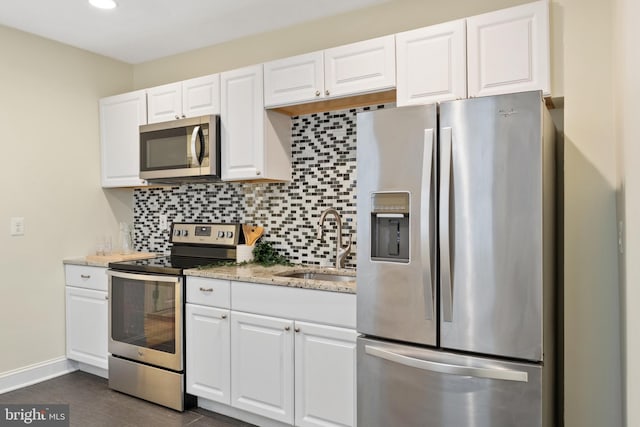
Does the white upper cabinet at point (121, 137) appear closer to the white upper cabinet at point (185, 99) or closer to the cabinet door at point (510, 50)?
the white upper cabinet at point (185, 99)

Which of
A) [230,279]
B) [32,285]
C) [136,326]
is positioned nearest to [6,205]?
[32,285]

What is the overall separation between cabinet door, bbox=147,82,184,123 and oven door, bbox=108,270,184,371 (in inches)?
45.8

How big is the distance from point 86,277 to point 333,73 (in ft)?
7.65

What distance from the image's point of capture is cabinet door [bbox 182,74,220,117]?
10.3 feet

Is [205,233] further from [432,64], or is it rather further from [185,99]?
[432,64]

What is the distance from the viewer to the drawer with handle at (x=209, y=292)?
2729 millimetres

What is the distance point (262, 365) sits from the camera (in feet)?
8.50

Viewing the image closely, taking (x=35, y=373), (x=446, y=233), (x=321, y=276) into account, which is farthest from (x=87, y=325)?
(x=446, y=233)

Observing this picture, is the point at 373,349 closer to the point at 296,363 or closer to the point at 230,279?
the point at 296,363

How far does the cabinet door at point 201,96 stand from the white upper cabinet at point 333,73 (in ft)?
1.39

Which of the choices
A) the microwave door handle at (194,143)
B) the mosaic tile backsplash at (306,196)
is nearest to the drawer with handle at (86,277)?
the mosaic tile backsplash at (306,196)

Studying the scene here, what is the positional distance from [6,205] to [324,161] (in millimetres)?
2208

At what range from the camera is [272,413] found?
256 centimetres

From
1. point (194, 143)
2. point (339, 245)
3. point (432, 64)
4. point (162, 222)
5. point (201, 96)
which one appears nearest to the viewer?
point (432, 64)
